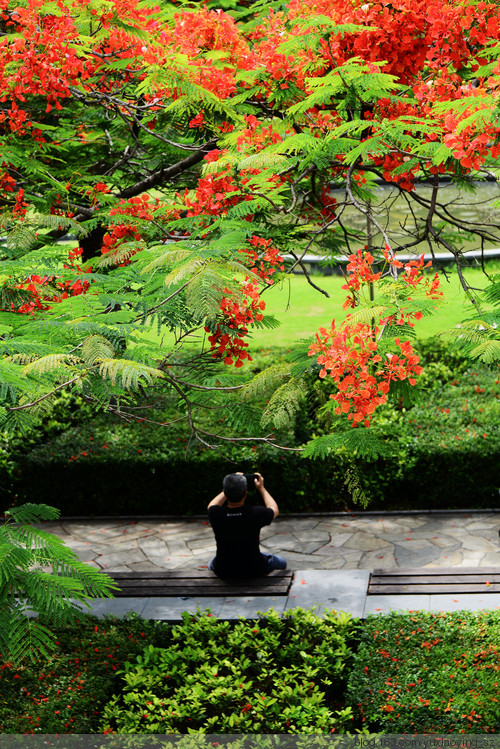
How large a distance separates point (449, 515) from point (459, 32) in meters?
5.17

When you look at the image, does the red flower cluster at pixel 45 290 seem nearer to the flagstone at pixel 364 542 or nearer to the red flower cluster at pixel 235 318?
the red flower cluster at pixel 235 318

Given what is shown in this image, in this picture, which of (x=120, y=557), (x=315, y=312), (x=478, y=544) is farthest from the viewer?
(x=315, y=312)

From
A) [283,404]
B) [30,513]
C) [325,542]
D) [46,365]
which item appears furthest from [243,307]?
[325,542]

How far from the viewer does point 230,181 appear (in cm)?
538

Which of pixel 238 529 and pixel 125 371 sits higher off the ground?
pixel 125 371

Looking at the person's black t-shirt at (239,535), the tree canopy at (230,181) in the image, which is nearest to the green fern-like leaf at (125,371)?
the tree canopy at (230,181)

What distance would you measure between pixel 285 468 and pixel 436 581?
2.44 m

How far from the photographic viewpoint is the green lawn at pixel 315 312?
14.9 meters

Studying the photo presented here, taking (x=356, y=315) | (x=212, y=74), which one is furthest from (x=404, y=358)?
(x=212, y=74)

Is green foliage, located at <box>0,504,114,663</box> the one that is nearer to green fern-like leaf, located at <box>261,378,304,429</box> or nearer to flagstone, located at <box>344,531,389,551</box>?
green fern-like leaf, located at <box>261,378,304,429</box>

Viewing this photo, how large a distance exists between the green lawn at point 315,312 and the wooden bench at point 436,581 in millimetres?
7347

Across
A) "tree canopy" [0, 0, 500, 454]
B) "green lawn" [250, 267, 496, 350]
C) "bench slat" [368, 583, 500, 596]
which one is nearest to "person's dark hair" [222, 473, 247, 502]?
"tree canopy" [0, 0, 500, 454]

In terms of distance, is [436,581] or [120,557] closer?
[436,581]

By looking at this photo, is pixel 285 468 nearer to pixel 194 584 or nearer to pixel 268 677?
pixel 194 584
